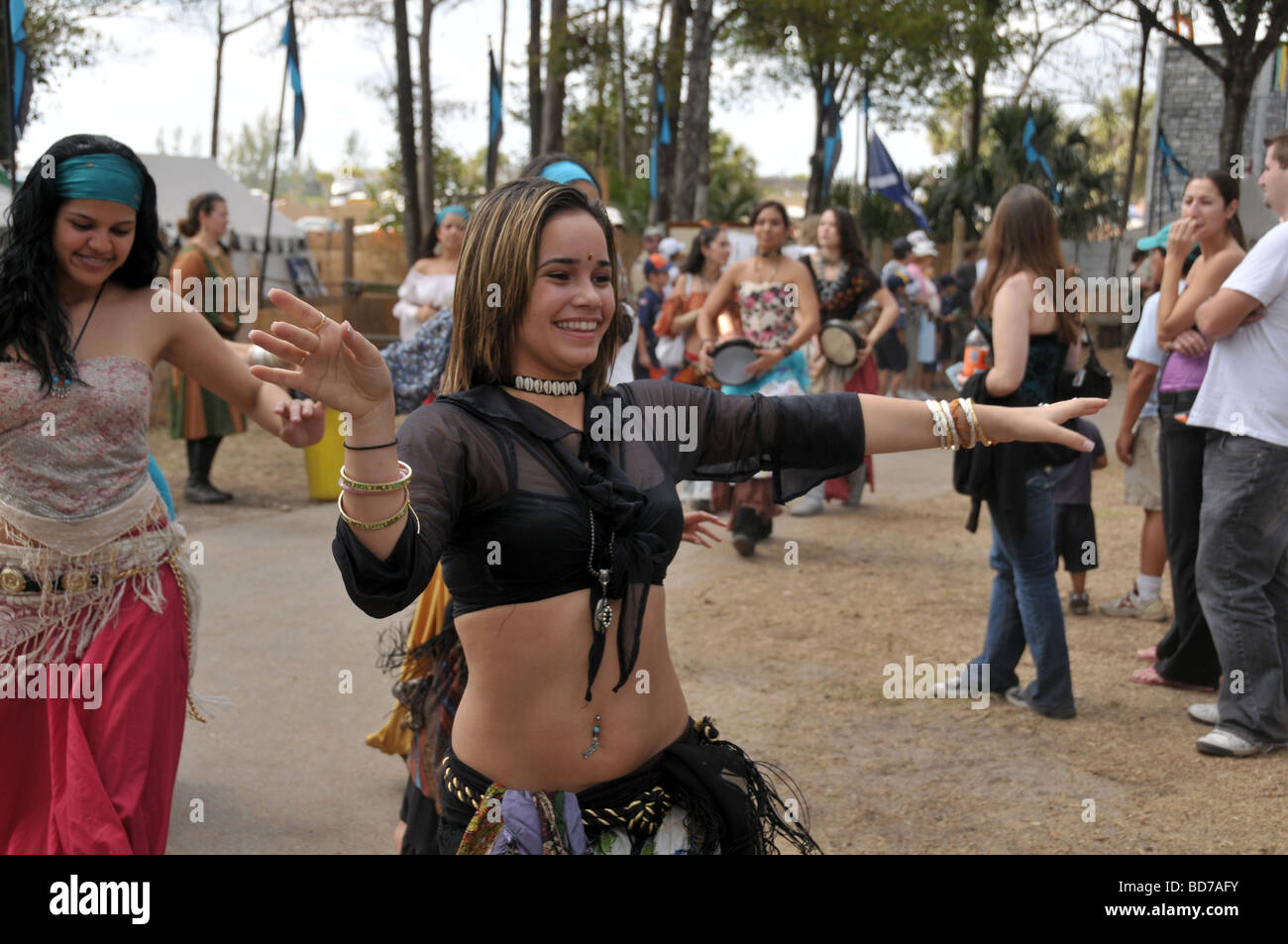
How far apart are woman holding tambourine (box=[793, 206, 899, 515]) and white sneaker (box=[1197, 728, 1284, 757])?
4267mm

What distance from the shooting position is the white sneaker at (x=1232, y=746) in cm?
451

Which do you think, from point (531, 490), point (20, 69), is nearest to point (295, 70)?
point (20, 69)

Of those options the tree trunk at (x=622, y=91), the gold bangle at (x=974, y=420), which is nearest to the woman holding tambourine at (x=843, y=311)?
the gold bangle at (x=974, y=420)

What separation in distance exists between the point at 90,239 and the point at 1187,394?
406 centimetres

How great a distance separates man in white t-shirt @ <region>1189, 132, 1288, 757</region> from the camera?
4324 millimetres

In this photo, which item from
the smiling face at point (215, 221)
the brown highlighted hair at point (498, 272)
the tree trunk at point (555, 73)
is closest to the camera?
the brown highlighted hair at point (498, 272)

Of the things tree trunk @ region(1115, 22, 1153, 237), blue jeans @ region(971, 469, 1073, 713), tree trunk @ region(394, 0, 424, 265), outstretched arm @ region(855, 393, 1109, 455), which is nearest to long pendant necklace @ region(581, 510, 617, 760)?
outstretched arm @ region(855, 393, 1109, 455)

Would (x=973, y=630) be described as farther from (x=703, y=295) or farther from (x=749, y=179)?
(x=749, y=179)

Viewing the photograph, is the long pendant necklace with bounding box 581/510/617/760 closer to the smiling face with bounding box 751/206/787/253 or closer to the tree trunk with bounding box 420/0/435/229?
the smiling face with bounding box 751/206/787/253

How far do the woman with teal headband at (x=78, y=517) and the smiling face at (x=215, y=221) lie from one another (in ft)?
20.0

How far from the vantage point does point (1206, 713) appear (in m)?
4.91

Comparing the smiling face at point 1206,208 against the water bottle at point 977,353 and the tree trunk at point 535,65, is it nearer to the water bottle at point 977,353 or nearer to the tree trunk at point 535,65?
the water bottle at point 977,353

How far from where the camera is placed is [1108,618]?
6.53 m

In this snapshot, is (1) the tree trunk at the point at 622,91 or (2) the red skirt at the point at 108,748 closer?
(2) the red skirt at the point at 108,748
